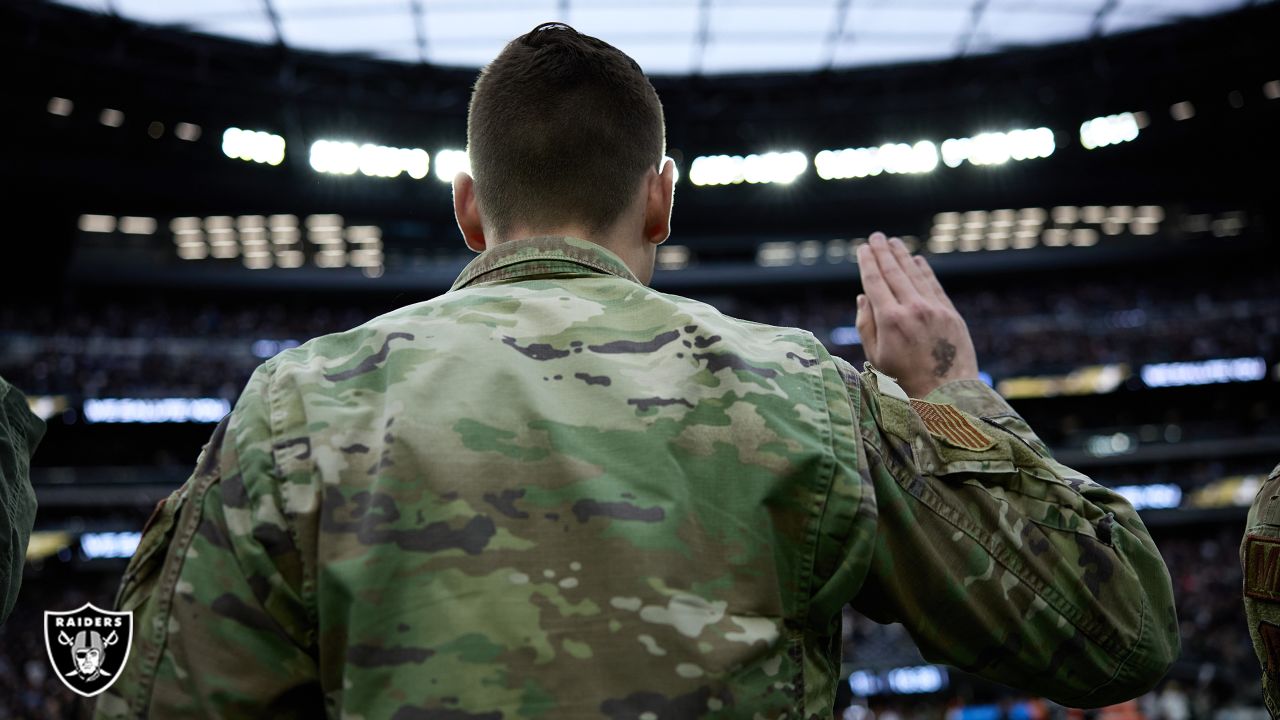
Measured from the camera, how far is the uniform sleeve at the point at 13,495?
78.7 inches

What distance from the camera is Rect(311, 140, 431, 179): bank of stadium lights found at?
29172 mm

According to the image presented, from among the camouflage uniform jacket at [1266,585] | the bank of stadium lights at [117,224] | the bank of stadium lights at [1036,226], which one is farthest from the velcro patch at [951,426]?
the bank of stadium lights at [117,224]

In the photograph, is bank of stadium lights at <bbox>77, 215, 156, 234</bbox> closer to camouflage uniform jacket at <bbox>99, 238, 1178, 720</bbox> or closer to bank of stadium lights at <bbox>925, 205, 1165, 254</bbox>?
bank of stadium lights at <bbox>925, 205, 1165, 254</bbox>

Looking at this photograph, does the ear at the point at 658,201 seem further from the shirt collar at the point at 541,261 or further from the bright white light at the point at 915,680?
the bright white light at the point at 915,680

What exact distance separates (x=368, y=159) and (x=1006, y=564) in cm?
3072

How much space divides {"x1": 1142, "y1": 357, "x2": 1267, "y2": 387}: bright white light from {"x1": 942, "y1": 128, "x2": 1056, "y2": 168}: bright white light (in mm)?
8574

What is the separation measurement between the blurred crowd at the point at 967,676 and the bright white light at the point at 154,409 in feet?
15.4

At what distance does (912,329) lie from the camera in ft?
5.55

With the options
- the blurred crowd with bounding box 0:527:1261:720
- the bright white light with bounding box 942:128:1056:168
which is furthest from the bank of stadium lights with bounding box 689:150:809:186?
the blurred crowd with bounding box 0:527:1261:720

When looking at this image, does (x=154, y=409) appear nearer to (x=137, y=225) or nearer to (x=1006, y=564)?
(x=137, y=225)

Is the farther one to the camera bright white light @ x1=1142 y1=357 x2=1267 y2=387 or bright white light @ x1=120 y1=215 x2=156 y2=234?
bright white light @ x1=120 y1=215 x2=156 y2=234

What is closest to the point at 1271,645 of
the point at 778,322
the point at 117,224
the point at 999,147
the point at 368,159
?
the point at 368,159

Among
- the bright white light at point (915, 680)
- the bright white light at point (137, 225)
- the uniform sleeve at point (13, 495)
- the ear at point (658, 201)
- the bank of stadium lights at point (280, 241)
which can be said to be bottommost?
the bright white light at point (915, 680)

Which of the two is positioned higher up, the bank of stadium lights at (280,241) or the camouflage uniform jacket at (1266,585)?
the bank of stadium lights at (280,241)
